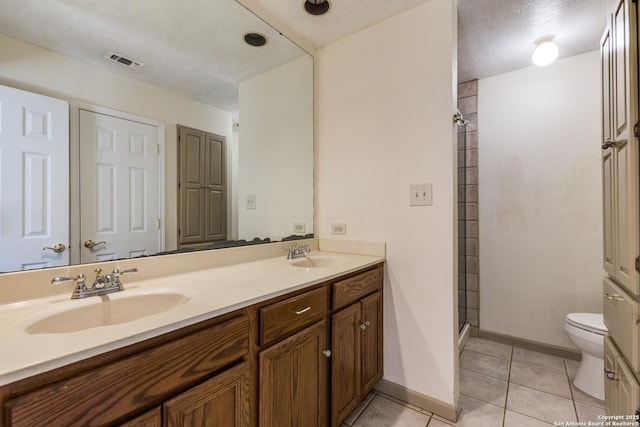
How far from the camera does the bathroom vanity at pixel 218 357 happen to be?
595 millimetres

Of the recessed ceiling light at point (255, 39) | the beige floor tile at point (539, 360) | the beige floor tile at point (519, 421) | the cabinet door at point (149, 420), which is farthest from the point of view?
the beige floor tile at point (539, 360)

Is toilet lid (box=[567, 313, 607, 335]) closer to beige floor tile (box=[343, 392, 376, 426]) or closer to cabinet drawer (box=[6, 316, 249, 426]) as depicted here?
beige floor tile (box=[343, 392, 376, 426])

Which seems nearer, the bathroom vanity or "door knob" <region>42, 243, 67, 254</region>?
the bathroom vanity

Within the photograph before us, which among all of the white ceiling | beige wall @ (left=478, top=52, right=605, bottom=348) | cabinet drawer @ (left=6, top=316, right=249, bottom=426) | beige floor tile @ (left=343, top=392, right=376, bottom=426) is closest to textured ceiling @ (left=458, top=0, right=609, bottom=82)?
the white ceiling

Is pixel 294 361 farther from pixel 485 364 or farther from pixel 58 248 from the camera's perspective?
pixel 485 364

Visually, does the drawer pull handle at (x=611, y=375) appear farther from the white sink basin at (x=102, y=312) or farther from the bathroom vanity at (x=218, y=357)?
the white sink basin at (x=102, y=312)

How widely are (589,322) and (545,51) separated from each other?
5.86ft

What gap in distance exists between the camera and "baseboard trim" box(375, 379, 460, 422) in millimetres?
1516

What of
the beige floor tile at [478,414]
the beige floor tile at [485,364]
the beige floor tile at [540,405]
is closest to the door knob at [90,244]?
the beige floor tile at [478,414]

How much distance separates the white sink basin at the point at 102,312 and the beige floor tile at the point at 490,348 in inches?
91.5

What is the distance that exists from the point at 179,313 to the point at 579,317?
7.95ft

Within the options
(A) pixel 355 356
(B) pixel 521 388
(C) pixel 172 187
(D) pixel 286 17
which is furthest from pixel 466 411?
(D) pixel 286 17

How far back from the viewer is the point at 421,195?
5.29ft

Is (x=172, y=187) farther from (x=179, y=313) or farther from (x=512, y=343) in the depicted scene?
(x=512, y=343)
